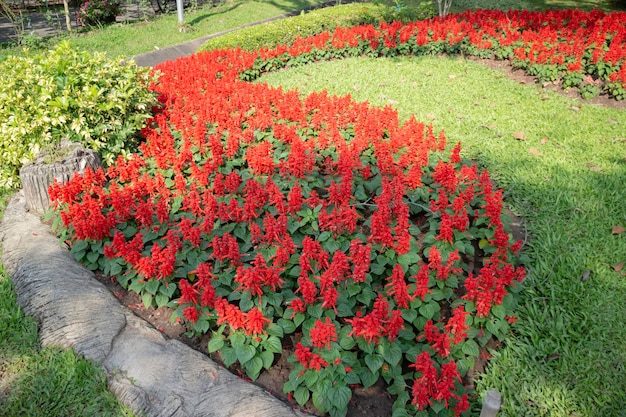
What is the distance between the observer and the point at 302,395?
285 cm

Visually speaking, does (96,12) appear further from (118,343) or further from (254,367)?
(254,367)

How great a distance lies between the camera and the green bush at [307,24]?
986 cm

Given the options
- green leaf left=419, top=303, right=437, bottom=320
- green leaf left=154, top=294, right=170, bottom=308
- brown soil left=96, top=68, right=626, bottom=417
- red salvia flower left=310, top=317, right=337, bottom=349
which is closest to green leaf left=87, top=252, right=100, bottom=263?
brown soil left=96, top=68, right=626, bottom=417

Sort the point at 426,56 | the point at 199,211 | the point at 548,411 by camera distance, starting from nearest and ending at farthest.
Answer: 1. the point at 548,411
2. the point at 199,211
3. the point at 426,56

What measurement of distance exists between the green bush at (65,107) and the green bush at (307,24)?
15.1ft

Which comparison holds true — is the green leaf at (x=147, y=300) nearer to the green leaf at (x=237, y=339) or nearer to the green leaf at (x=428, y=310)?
the green leaf at (x=237, y=339)

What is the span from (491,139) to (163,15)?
49.1 feet

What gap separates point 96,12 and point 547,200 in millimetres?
15028

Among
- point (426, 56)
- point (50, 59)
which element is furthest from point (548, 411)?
point (426, 56)

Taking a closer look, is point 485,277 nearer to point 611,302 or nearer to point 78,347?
point 611,302

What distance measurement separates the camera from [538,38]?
8250mm

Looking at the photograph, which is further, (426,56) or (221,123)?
(426,56)

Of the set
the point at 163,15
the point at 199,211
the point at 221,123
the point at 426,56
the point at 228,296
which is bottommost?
the point at 228,296

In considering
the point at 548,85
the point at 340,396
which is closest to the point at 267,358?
the point at 340,396
